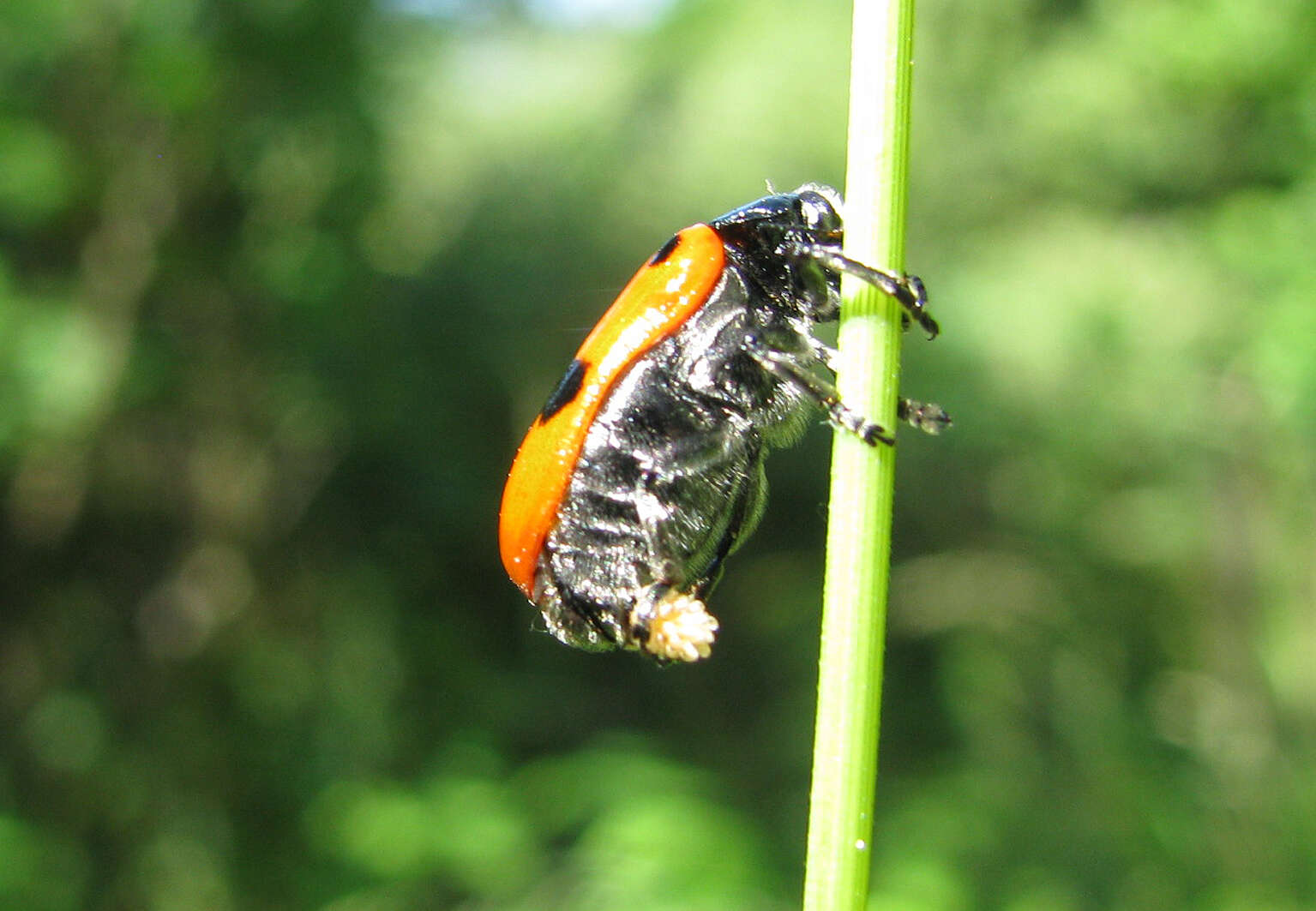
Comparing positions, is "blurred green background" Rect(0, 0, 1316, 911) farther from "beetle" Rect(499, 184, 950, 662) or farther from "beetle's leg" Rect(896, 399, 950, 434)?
"beetle's leg" Rect(896, 399, 950, 434)

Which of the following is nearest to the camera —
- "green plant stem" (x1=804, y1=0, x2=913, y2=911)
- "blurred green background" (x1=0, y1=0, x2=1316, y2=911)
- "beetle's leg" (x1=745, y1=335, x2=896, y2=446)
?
"green plant stem" (x1=804, y1=0, x2=913, y2=911)

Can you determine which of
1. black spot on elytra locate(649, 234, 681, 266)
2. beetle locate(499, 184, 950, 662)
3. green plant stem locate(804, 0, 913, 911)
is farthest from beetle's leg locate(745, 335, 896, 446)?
green plant stem locate(804, 0, 913, 911)

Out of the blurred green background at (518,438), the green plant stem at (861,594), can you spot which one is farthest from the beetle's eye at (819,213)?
the blurred green background at (518,438)

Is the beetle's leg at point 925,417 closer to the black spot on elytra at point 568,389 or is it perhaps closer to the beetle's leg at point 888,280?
the beetle's leg at point 888,280

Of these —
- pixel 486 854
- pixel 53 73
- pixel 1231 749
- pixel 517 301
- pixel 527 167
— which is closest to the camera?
pixel 486 854

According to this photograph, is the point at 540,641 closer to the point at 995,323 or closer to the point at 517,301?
the point at 517,301

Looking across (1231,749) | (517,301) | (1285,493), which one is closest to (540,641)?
(517,301)
